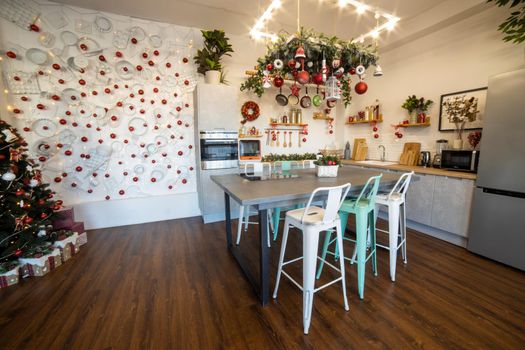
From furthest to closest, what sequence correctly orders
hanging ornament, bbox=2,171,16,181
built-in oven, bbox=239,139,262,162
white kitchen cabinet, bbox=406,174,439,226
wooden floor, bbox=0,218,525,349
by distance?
built-in oven, bbox=239,139,262,162, white kitchen cabinet, bbox=406,174,439,226, hanging ornament, bbox=2,171,16,181, wooden floor, bbox=0,218,525,349

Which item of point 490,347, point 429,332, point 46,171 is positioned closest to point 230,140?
point 46,171

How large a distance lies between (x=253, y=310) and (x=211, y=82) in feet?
10.1

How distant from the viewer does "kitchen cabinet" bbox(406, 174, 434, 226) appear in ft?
9.62

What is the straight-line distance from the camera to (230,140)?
356 centimetres

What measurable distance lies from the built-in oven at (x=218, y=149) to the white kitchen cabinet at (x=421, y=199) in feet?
8.60

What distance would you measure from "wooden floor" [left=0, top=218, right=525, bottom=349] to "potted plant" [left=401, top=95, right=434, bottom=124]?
206cm

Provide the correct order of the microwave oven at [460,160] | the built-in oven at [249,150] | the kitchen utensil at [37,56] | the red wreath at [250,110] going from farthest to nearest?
the red wreath at [250,110]
the built-in oven at [249,150]
the kitchen utensil at [37,56]
the microwave oven at [460,160]

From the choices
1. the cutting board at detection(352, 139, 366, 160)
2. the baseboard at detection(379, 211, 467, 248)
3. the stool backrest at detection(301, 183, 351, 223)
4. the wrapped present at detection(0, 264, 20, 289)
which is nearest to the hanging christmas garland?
the stool backrest at detection(301, 183, 351, 223)

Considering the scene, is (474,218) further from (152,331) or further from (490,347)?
(152,331)

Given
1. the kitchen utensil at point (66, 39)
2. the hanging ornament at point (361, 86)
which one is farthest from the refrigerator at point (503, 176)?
the kitchen utensil at point (66, 39)

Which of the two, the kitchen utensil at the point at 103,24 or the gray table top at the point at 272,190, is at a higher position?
the kitchen utensil at the point at 103,24

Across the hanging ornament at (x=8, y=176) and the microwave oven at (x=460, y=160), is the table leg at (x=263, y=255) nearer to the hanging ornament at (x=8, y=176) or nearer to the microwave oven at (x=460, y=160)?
the hanging ornament at (x=8, y=176)

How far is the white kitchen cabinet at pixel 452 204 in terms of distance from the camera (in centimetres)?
259

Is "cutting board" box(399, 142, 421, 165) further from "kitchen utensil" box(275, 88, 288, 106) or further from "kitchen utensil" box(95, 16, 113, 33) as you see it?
"kitchen utensil" box(95, 16, 113, 33)
